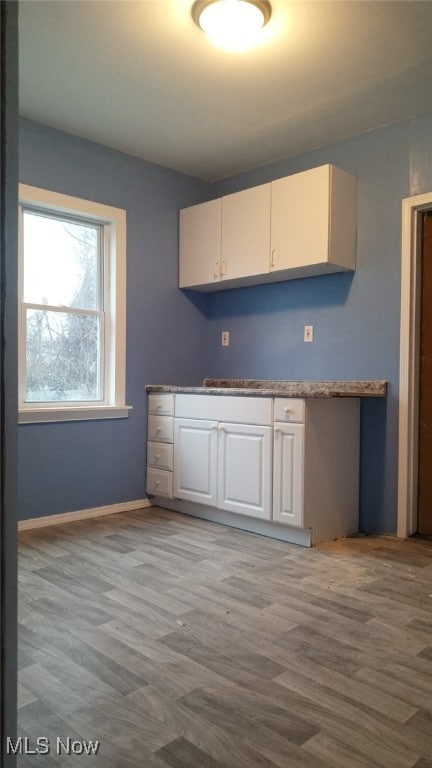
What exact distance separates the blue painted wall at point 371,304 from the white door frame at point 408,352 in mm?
42

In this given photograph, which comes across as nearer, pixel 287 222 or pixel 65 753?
pixel 65 753

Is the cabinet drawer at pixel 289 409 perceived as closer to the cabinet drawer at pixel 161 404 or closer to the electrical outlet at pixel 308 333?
the electrical outlet at pixel 308 333

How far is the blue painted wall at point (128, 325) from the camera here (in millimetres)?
3303

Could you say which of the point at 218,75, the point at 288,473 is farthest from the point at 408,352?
the point at 218,75

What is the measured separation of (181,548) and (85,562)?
1.67 ft

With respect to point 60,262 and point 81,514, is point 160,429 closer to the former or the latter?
point 81,514

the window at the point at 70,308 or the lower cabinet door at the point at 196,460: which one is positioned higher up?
the window at the point at 70,308

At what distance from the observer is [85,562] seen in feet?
8.82

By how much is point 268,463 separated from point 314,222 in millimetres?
1443

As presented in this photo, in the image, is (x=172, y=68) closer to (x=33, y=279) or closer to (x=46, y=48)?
(x=46, y=48)

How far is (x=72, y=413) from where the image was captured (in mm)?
3436

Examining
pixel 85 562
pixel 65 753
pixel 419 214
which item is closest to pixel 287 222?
pixel 419 214

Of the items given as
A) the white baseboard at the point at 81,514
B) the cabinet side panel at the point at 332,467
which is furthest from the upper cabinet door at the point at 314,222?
the white baseboard at the point at 81,514

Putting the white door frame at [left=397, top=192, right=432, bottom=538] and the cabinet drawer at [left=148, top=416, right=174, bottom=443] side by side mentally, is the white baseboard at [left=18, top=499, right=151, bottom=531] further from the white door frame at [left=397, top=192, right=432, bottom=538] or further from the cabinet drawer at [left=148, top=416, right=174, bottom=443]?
the white door frame at [left=397, top=192, right=432, bottom=538]
